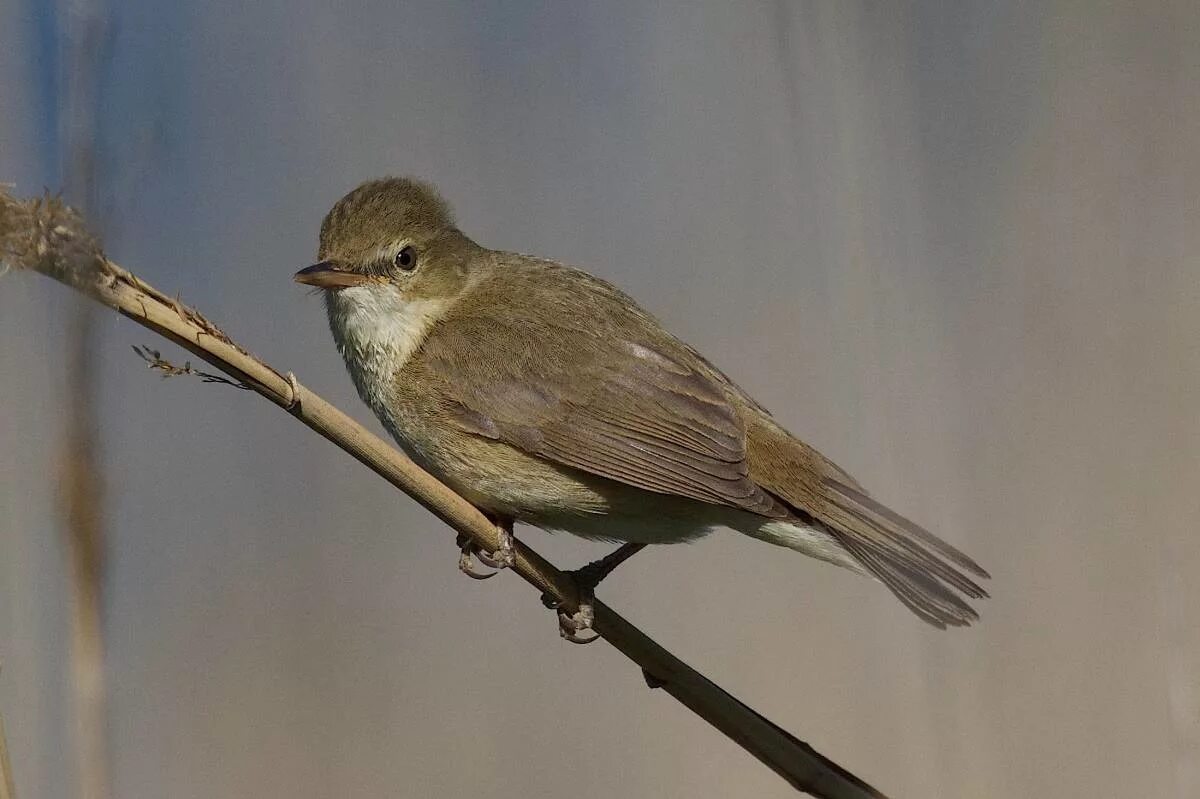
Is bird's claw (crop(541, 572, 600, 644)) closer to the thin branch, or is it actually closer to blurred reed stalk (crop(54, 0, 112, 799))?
the thin branch

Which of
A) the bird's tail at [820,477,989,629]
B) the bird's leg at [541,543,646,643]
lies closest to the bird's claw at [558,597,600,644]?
the bird's leg at [541,543,646,643]

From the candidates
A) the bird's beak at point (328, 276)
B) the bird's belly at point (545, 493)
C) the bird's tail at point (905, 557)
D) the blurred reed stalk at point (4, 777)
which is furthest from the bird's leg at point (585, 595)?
the blurred reed stalk at point (4, 777)

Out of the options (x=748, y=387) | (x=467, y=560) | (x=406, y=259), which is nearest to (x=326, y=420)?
(x=467, y=560)

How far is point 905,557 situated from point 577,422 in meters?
0.69

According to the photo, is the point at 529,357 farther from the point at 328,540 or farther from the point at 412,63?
the point at 412,63

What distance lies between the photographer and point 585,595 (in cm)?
221

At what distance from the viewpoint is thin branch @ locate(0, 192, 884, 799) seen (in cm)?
133

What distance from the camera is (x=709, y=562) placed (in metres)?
3.33

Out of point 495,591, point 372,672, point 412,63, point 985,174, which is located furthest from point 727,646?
point 412,63

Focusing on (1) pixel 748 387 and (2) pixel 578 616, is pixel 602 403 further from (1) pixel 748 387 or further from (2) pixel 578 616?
(1) pixel 748 387

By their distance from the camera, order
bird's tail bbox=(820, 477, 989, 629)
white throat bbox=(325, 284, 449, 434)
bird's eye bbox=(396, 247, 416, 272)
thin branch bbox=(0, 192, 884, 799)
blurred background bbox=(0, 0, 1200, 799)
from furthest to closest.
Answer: blurred background bbox=(0, 0, 1200, 799) → bird's eye bbox=(396, 247, 416, 272) → white throat bbox=(325, 284, 449, 434) → bird's tail bbox=(820, 477, 989, 629) → thin branch bbox=(0, 192, 884, 799)

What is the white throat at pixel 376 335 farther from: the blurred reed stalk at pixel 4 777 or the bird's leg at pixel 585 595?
the blurred reed stalk at pixel 4 777

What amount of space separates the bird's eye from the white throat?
0.06 meters

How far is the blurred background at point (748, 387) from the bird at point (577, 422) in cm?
40
